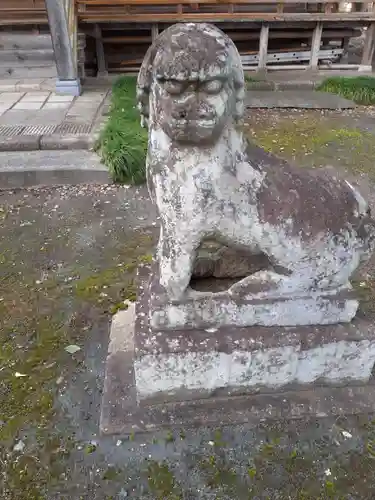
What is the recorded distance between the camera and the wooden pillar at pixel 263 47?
832cm

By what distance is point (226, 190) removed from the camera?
1.84 meters

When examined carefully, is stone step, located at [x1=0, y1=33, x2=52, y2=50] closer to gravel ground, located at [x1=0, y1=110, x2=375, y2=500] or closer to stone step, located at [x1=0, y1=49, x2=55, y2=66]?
stone step, located at [x1=0, y1=49, x2=55, y2=66]

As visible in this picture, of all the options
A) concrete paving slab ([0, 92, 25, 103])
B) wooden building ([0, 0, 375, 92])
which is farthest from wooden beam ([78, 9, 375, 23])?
concrete paving slab ([0, 92, 25, 103])

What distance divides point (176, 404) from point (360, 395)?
3.10 feet

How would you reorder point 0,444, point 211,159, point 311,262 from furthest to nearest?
point 0,444 → point 311,262 → point 211,159

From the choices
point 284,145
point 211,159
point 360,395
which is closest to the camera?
point 211,159

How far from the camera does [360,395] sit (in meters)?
2.31

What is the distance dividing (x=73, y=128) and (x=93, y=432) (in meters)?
4.34

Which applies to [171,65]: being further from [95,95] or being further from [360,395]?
[95,95]

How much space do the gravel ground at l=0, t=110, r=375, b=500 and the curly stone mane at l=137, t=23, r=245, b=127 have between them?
4.94 feet

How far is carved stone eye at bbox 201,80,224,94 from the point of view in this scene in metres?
1.59

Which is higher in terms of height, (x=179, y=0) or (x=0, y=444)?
(x=179, y=0)

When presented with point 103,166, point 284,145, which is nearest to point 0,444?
point 103,166

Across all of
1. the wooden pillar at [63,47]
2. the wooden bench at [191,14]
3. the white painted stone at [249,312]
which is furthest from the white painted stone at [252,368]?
the wooden bench at [191,14]
